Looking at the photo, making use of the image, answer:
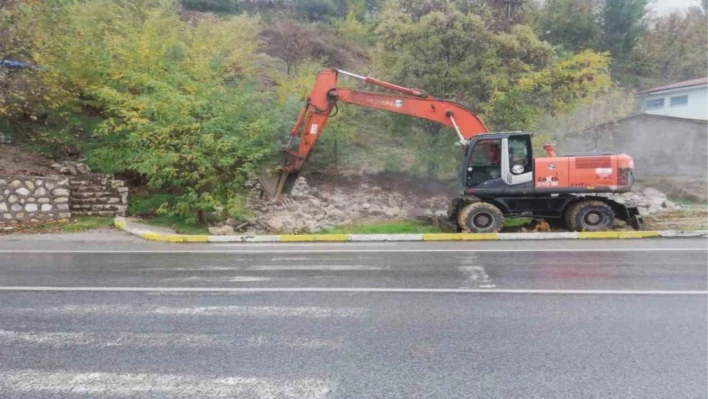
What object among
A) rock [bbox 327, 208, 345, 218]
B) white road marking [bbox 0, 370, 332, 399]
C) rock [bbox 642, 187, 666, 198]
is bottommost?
white road marking [bbox 0, 370, 332, 399]

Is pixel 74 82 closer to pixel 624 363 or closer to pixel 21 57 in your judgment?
pixel 21 57

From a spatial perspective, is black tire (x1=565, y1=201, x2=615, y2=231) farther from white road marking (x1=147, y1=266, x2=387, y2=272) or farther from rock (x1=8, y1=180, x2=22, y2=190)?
rock (x1=8, y1=180, x2=22, y2=190)

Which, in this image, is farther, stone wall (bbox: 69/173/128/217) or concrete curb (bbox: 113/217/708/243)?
stone wall (bbox: 69/173/128/217)

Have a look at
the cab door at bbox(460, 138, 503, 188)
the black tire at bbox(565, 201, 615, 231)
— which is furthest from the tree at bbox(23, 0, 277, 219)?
the black tire at bbox(565, 201, 615, 231)

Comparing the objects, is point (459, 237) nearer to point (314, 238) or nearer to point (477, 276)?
point (314, 238)

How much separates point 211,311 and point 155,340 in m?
1.04

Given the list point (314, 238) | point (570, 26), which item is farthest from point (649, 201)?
point (570, 26)

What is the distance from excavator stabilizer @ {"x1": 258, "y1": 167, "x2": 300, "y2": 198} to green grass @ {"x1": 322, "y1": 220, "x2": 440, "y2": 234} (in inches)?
113

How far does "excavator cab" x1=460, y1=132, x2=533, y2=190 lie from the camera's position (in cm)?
1328

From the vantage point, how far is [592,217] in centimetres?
1324

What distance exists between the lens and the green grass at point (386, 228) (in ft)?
45.6

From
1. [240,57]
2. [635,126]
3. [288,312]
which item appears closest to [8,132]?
[240,57]

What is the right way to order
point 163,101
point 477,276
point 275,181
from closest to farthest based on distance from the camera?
point 477,276 → point 163,101 → point 275,181

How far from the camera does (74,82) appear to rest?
16750 millimetres
